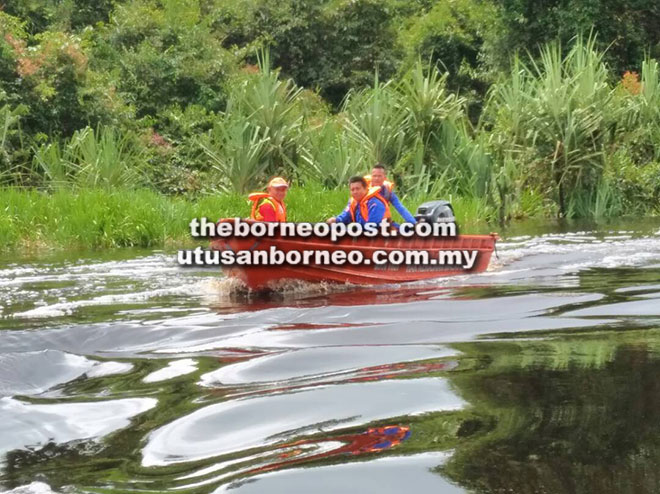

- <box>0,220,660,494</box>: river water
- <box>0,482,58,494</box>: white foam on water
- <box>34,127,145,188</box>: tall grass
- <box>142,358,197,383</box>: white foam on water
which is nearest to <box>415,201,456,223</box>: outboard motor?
<box>0,220,660,494</box>: river water

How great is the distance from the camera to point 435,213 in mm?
11766

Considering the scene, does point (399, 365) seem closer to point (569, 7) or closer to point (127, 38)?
point (127, 38)

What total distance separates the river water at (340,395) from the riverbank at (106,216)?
567 cm

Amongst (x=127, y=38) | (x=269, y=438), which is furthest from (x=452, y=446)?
(x=127, y=38)

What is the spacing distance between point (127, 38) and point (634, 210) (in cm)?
1351

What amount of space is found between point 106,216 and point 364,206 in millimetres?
5055

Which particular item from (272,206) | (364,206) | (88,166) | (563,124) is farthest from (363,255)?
(563,124)

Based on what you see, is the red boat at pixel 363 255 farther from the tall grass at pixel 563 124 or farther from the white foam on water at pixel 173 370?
the tall grass at pixel 563 124

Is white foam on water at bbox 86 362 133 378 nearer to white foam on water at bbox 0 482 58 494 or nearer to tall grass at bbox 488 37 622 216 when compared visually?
white foam on water at bbox 0 482 58 494

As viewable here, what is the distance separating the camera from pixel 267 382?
15.3 feet

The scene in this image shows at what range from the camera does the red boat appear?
9.92 meters

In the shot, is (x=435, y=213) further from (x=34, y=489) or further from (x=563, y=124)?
(x=34, y=489)

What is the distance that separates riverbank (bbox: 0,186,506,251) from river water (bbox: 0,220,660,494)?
5.67m

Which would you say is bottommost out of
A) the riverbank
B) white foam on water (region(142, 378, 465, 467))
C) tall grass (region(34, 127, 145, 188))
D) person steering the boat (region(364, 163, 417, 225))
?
white foam on water (region(142, 378, 465, 467))
